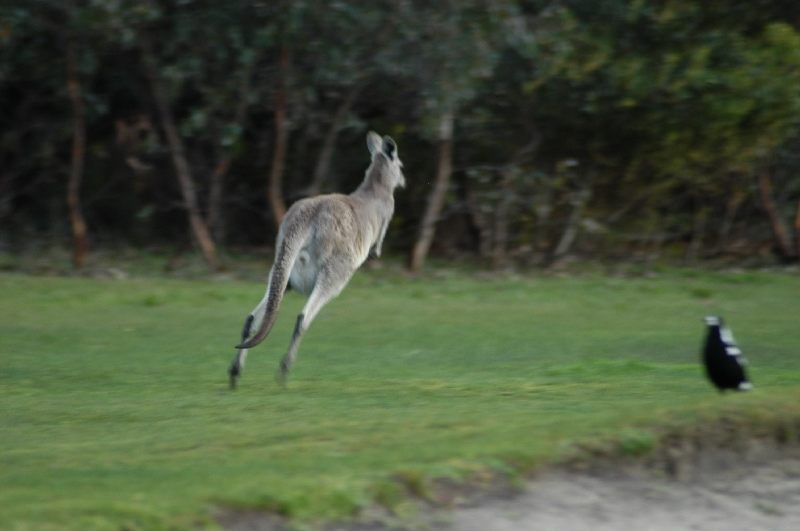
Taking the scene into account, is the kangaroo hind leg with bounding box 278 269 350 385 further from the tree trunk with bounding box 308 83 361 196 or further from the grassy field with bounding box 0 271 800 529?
the tree trunk with bounding box 308 83 361 196

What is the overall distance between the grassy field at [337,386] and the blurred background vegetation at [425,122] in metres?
2.18

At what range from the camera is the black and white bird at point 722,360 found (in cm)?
815

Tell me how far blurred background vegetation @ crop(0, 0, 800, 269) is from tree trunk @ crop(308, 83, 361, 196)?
0.12ft

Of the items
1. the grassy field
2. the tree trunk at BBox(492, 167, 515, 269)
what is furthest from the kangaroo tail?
the tree trunk at BBox(492, 167, 515, 269)

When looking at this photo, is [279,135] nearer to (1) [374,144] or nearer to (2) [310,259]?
(1) [374,144]

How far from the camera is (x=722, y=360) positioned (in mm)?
8211

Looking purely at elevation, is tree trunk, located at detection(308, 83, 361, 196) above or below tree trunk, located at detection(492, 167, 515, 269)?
above

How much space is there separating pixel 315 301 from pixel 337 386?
718 millimetres

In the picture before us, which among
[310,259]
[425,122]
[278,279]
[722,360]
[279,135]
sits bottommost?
[722,360]

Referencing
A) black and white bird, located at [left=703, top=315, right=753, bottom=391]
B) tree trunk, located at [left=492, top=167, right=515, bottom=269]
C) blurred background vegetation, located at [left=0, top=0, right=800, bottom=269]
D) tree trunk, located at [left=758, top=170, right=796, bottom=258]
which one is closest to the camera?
black and white bird, located at [left=703, top=315, right=753, bottom=391]

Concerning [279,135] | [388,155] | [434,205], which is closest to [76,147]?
[279,135]

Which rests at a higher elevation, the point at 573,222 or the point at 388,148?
the point at 388,148

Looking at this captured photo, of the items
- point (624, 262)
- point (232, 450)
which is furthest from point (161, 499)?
point (624, 262)

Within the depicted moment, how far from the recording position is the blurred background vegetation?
708 inches
